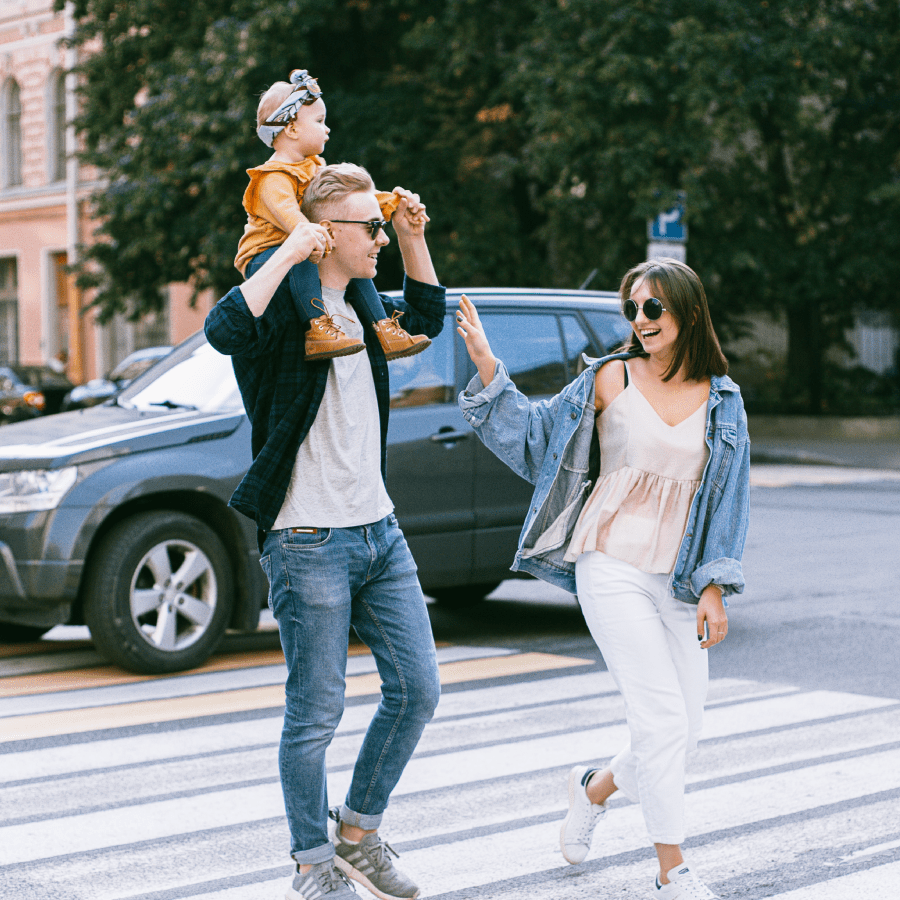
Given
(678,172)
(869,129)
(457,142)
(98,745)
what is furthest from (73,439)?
(869,129)

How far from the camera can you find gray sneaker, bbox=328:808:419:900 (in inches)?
154

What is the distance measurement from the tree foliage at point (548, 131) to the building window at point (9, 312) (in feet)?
47.4

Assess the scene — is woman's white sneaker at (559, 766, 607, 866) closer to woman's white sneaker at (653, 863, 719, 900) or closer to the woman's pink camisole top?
woman's white sneaker at (653, 863, 719, 900)

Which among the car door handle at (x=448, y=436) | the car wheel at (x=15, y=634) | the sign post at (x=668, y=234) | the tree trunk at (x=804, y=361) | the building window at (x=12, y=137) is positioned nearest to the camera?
the car door handle at (x=448, y=436)

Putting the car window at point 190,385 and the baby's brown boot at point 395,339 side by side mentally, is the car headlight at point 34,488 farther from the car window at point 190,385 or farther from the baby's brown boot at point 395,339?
the baby's brown boot at point 395,339

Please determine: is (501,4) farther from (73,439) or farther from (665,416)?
(665,416)

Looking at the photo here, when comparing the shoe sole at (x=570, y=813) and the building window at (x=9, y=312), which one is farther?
the building window at (x=9, y=312)

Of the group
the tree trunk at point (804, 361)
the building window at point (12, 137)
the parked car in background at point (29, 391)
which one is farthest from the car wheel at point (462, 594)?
the building window at point (12, 137)

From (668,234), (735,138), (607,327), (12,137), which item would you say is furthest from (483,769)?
(12,137)

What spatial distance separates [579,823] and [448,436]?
11.6 ft

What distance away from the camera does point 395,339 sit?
12.7 feet

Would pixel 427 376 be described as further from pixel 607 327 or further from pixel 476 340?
pixel 476 340

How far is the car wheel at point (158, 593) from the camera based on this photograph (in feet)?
22.5

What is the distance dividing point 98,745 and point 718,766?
237 cm
